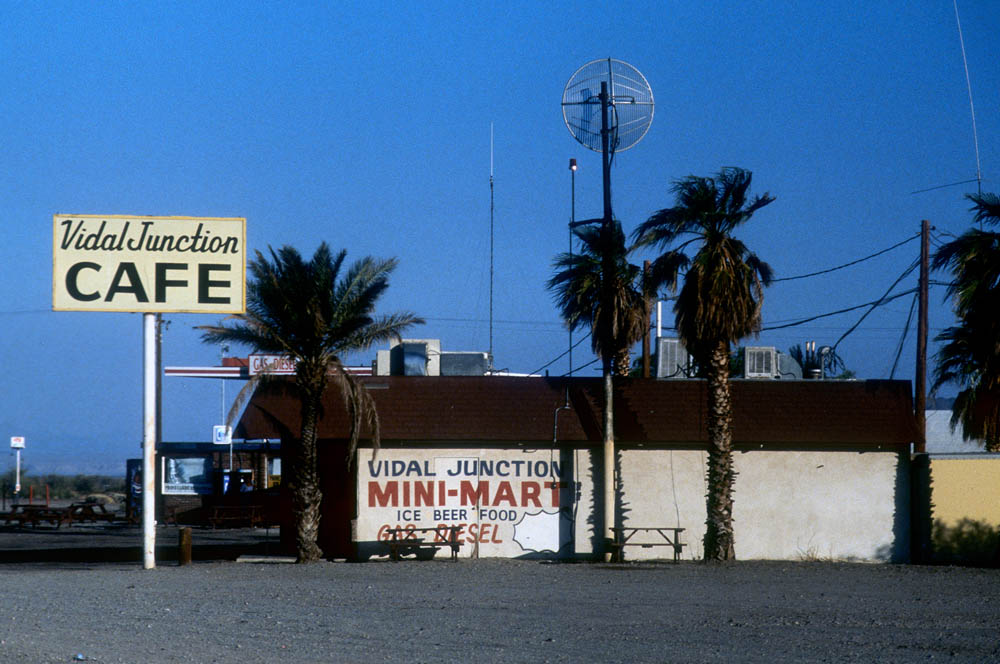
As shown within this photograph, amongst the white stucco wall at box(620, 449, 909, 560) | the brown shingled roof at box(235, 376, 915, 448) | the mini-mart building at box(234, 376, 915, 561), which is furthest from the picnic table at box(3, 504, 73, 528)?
the white stucco wall at box(620, 449, 909, 560)

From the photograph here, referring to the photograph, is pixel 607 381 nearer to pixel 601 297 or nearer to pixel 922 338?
pixel 601 297

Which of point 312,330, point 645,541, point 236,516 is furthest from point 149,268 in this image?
point 236,516

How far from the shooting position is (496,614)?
51.3 feet

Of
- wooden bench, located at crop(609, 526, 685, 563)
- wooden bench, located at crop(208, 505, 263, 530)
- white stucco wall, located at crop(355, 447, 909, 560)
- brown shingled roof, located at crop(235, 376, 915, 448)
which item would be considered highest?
brown shingled roof, located at crop(235, 376, 915, 448)

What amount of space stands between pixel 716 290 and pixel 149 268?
12.3 m

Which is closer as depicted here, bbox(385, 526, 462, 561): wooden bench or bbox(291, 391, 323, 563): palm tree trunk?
bbox(291, 391, 323, 563): palm tree trunk

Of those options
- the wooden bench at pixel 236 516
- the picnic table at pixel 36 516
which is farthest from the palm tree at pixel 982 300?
the picnic table at pixel 36 516

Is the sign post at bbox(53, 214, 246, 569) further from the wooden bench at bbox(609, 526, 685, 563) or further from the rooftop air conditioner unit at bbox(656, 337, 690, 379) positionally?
the rooftop air conditioner unit at bbox(656, 337, 690, 379)

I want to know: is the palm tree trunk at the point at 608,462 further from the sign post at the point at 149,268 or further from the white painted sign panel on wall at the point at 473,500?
the sign post at the point at 149,268

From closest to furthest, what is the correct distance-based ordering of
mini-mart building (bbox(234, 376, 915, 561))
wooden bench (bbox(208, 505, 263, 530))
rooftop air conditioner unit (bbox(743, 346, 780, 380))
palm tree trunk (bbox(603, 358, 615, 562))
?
palm tree trunk (bbox(603, 358, 615, 562)), mini-mart building (bbox(234, 376, 915, 561)), rooftop air conditioner unit (bbox(743, 346, 780, 380)), wooden bench (bbox(208, 505, 263, 530))

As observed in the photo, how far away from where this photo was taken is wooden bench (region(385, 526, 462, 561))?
1037 inches

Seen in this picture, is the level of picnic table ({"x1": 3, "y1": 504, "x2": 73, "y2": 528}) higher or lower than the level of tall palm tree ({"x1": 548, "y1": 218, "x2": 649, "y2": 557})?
lower

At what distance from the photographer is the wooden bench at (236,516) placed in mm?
41344

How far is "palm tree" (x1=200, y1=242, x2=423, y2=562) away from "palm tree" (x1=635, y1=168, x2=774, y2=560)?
5945 millimetres
